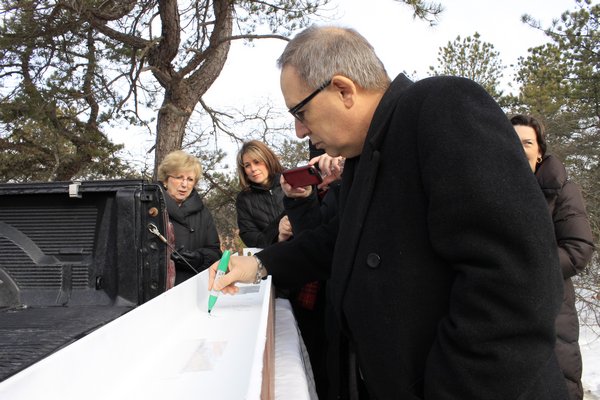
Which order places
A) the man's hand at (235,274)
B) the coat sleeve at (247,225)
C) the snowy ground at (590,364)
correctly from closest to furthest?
1. the man's hand at (235,274)
2. the coat sleeve at (247,225)
3. the snowy ground at (590,364)

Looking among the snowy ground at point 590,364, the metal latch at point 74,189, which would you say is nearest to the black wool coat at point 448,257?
the metal latch at point 74,189

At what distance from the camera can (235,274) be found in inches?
64.6

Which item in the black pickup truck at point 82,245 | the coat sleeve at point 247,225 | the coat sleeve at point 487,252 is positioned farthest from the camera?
the coat sleeve at point 247,225

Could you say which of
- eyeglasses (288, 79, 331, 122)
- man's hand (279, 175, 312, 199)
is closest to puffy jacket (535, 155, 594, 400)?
man's hand (279, 175, 312, 199)

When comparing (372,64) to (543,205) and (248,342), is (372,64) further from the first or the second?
(248,342)

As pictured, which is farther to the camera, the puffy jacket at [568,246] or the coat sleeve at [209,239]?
the coat sleeve at [209,239]

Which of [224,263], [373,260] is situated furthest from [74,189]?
[373,260]

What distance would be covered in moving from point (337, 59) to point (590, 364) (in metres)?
4.71

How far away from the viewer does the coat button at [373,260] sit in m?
1.02

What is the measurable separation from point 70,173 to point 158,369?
1077cm

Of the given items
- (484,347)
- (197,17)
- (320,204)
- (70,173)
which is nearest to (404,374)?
(484,347)

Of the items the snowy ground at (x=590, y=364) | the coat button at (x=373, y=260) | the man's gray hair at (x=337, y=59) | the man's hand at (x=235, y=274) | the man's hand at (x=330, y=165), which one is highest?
the man's gray hair at (x=337, y=59)

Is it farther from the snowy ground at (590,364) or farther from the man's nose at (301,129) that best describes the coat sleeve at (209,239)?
the snowy ground at (590,364)

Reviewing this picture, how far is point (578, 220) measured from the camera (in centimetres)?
224
